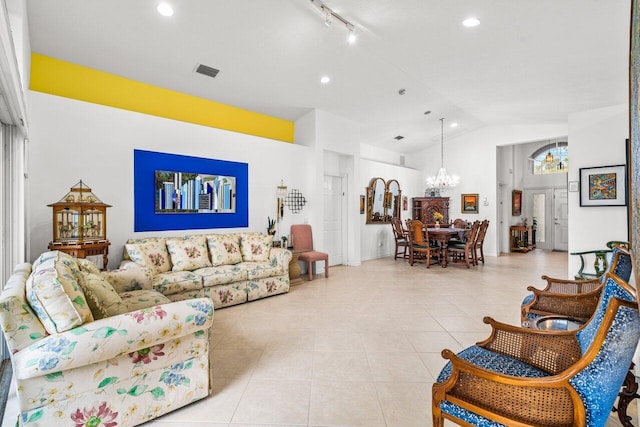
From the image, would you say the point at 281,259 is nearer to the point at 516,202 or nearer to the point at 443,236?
the point at 443,236

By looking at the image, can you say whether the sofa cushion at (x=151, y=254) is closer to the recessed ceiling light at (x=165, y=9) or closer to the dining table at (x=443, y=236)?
the recessed ceiling light at (x=165, y=9)

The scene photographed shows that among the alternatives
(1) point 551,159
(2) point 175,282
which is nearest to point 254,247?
(2) point 175,282

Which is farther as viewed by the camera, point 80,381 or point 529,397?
point 80,381

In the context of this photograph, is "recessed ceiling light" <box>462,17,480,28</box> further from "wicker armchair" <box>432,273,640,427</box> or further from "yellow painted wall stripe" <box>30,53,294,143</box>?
"yellow painted wall stripe" <box>30,53,294,143</box>

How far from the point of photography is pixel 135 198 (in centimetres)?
431

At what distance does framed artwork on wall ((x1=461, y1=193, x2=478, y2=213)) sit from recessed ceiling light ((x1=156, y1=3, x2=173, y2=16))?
8466 mm

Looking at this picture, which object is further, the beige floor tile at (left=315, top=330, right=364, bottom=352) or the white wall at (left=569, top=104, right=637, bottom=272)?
the white wall at (left=569, top=104, right=637, bottom=272)

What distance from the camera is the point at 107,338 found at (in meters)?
1.71

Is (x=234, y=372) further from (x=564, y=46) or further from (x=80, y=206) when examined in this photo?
(x=564, y=46)

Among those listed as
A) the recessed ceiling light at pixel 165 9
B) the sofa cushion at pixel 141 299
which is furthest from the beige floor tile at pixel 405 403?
the recessed ceiling light at pixel 165 9

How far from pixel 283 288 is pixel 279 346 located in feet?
6.27

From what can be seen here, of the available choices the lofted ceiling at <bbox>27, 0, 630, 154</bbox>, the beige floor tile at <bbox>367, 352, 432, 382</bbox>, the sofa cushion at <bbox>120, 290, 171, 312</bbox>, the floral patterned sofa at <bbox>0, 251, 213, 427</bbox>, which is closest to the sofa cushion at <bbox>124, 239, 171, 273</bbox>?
the sofa cushion at <bbox>120, 290, 171, 312</bbox>

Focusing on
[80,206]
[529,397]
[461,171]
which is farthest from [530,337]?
[461,171]

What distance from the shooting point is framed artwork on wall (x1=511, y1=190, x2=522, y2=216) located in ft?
33.2
